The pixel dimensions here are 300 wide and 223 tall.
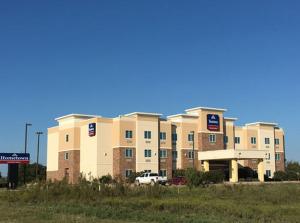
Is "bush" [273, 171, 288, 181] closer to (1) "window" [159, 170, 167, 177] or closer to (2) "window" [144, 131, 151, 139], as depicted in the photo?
(1) "window" [159, 170, 167, 177]

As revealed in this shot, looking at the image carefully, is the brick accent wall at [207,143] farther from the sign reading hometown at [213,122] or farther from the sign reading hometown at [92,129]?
the sign reading hometown at [92,129]

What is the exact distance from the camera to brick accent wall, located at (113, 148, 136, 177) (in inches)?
2896

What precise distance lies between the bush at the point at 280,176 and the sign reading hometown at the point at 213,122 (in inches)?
494

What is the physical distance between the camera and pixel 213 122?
8212cm

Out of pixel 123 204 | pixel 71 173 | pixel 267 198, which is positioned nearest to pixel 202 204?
pixel 123 204

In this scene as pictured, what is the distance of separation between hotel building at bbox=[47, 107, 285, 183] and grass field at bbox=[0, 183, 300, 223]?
112ft

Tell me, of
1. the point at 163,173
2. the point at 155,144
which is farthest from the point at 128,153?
the point at 163,173

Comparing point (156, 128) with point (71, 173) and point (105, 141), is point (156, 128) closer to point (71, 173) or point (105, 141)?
point (105, 141)

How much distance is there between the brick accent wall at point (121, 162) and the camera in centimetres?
7356

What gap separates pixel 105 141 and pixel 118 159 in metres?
3.49

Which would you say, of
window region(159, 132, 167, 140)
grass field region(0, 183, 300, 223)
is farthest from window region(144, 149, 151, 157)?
grass field region(0, 183, 300, 223)

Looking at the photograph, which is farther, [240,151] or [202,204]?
[240,151]

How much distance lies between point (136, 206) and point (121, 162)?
4485 centimetres

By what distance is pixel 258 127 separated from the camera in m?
89.7
